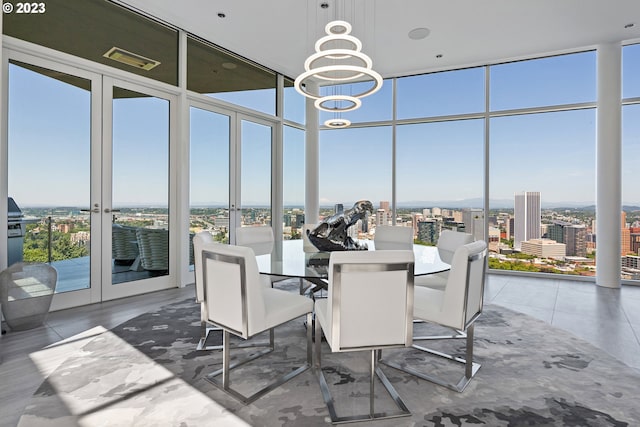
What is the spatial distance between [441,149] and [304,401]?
503 cm

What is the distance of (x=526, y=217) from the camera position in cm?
545

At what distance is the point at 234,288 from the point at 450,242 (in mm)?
2088

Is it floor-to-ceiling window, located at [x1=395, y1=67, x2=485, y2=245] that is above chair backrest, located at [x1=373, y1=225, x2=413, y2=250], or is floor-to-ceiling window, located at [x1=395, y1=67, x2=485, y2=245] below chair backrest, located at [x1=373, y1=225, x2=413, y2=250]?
above

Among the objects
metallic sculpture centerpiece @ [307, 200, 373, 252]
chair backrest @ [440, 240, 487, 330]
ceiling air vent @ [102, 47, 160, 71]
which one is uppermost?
ceiling air vent @ [102, 47, 160, 71]

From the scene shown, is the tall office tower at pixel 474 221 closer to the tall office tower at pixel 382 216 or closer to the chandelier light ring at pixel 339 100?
the tall office tower at pixel 382 216

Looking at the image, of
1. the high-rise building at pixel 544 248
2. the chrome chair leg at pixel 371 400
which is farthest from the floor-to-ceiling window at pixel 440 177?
the chrome chair leg at pixel 371 400

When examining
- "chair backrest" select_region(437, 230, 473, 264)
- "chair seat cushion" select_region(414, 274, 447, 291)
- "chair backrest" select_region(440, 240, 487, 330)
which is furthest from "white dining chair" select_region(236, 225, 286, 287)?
"chair backrest" select_region(440, 240, 487, 330)

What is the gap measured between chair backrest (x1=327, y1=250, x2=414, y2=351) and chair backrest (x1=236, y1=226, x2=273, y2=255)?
1688 mm

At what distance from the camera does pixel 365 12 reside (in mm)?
3979

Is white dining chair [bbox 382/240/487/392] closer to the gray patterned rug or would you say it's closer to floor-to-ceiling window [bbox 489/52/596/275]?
the gray patterned rug

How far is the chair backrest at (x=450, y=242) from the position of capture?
9.53ft

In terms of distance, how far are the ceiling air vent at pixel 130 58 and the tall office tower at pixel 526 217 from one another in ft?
18.5

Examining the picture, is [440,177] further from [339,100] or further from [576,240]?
[339,100]

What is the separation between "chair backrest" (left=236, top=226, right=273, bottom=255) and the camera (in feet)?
11.4
